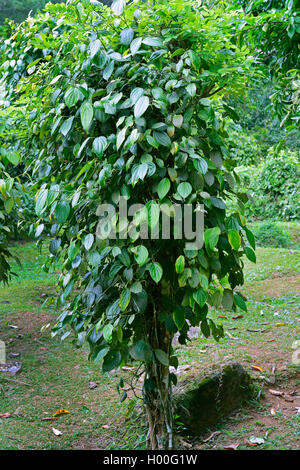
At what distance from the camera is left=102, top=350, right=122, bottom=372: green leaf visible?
157cm

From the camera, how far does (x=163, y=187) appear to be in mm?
1518

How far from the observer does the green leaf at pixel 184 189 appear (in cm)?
149

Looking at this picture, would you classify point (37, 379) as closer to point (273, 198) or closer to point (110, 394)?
point (110, 394)

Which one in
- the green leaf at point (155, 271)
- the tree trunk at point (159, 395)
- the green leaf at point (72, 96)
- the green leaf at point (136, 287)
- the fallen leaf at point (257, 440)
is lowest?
the fallen leaf at point (257, 440)

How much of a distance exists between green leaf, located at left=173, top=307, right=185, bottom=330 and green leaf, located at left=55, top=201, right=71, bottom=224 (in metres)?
0.49

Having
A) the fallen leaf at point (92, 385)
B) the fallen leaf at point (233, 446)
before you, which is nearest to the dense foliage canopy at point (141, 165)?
the fallen leaf at point (233, 446)

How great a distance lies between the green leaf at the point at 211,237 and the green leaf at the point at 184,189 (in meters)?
0.13

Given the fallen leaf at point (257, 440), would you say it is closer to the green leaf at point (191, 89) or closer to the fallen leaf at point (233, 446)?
the fallen leaf at point (233, 446)

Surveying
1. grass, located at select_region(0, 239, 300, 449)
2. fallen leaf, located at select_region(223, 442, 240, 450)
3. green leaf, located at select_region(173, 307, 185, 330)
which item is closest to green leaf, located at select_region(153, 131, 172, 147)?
green leaf, located at select_region(173, 307, 185, 330)

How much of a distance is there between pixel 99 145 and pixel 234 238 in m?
0.53

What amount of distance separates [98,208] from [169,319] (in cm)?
47

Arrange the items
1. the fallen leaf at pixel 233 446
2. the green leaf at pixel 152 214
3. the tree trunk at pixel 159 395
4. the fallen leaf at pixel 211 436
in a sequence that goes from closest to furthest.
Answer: the green leaf at pixel 152 214, the tree trunk at pixel 159 395, the fallen leaf at pixel 233 446, the fallen leaf at pixel 211 436

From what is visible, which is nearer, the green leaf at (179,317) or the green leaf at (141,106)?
the green leaf at (141,106)

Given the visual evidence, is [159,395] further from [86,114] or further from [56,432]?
[86,114]
